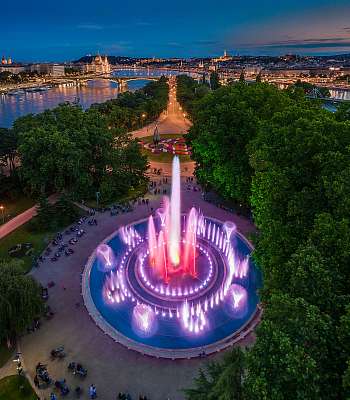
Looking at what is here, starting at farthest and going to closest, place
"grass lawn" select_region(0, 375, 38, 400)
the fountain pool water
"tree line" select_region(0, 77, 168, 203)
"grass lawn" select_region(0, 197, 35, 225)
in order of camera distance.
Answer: "grass lawn" select_region(0, 197, 35, 225)
"tree line" select_region(0, 77, 168, 203)
the fountain pool water
"grass lawn" select_region(0, 375, 38, 400)

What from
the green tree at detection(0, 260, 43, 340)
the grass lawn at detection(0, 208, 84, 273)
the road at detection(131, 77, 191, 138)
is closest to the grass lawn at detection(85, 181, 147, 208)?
the grass lawn at detection(0, 208, 84, 273)

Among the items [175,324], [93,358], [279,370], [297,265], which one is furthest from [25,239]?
[279,370]

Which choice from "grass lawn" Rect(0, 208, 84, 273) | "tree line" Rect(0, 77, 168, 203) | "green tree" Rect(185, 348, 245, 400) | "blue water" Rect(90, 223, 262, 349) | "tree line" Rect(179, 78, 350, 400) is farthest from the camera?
"tree line" Rect(0, 77, 168, 203)

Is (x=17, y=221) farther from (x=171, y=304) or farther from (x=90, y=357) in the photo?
(x=171, y=304)

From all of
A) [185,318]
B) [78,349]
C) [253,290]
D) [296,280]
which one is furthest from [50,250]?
[296,280]

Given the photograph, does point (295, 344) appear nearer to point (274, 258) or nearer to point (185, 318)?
point (274, 258)

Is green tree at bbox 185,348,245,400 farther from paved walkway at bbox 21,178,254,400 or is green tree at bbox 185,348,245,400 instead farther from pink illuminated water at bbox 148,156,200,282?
pink illuminated water at bbox 148,156,200,282
